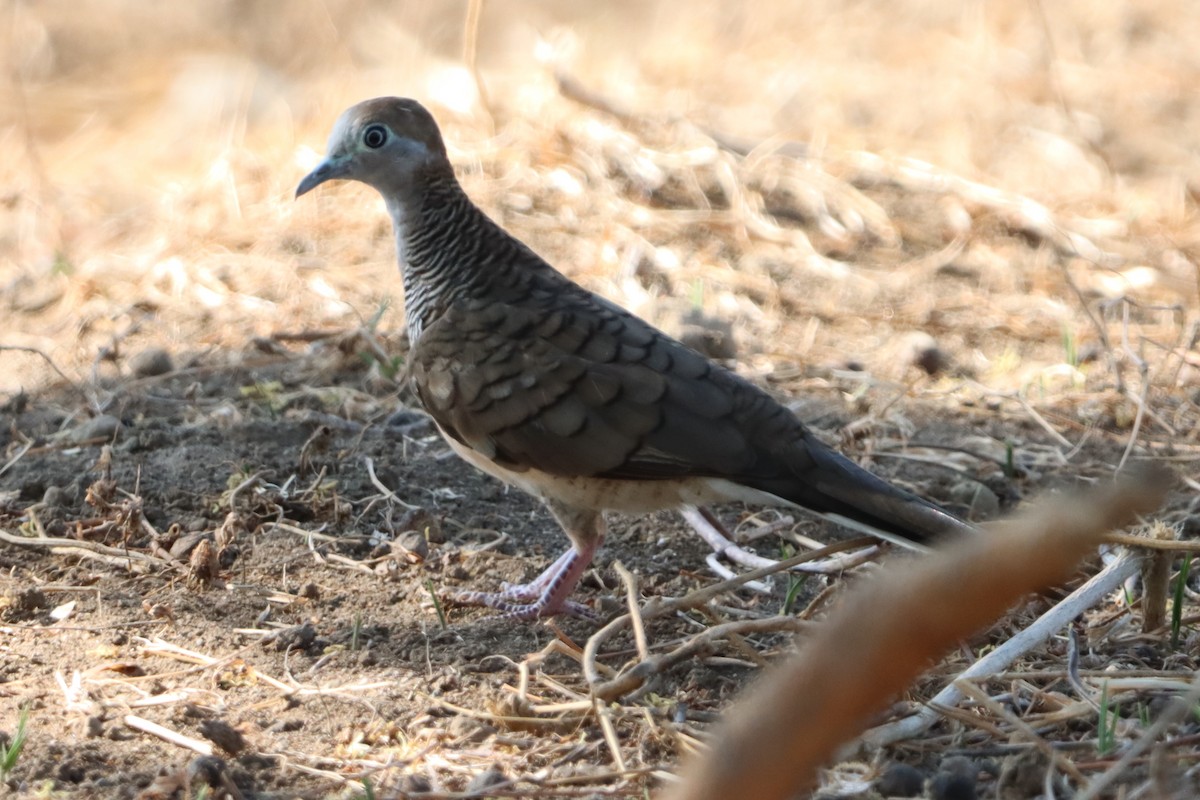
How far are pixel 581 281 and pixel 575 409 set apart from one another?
260 cm

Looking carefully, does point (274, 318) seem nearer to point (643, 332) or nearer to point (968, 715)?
point (643, 332)

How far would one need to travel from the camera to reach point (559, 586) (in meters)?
3.73

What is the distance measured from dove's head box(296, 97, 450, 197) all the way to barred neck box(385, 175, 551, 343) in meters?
0.07

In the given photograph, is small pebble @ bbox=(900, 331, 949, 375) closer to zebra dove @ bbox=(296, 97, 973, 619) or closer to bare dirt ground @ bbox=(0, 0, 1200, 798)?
bare dirt ground @ bbox=(0, 0, 1200, 798)

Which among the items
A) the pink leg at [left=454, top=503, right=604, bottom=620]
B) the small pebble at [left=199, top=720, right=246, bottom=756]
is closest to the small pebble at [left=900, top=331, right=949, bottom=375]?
the pink leg at [left=454, top=503, right=604, bottom=620]

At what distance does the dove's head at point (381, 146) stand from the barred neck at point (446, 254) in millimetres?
72

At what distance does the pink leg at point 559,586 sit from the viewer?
3.71m

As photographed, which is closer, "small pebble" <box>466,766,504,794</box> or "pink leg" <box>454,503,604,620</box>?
"small pebble" <box>466,766,504,794</box>

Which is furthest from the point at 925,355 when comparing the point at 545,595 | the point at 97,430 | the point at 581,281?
the point at 97,430

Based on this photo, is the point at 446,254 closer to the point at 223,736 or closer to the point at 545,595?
the point at 545,595

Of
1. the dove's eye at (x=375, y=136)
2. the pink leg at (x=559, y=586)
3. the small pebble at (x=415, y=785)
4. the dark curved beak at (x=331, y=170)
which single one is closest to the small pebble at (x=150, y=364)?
the dark curved beak at (x=331, y=170)

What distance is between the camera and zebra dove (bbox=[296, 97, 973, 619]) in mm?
3490

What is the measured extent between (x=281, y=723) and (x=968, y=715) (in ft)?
5.06

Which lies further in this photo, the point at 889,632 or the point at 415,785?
the point at 415,785
